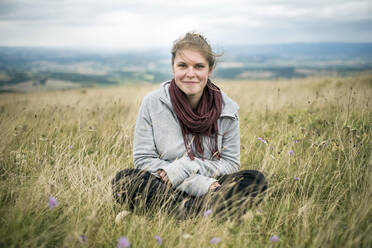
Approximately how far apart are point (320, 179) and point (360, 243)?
35.2 inches

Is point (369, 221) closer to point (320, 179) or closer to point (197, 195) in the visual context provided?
point (320, 179)

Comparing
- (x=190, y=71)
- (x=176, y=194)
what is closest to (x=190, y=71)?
Result: (x=190, y=71)

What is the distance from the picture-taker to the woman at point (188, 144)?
2.15 meters

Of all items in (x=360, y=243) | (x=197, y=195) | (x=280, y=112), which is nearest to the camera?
(x=360, y=243)

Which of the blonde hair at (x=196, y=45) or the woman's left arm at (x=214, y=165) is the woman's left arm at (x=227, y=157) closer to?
the woman's left arm at (x=214, y=165)

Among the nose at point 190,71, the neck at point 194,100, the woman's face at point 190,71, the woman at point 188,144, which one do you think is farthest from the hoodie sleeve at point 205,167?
the nose at point 190,71

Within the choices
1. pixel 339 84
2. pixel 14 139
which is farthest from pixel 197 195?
pixel 339 84

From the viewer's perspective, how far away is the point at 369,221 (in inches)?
69.5

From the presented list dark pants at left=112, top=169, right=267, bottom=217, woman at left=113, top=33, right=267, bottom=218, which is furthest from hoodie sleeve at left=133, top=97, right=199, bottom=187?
dark pants at left=112, top=169, right=267, bottom=217

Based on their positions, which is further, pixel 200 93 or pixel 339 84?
pixel 339 84

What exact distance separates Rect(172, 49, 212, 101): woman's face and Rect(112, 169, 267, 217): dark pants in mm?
915

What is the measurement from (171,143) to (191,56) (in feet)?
2.85

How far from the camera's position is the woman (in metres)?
2.15

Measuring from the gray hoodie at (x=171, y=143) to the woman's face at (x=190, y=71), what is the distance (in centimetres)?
25
